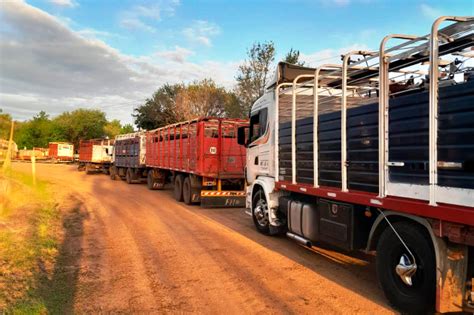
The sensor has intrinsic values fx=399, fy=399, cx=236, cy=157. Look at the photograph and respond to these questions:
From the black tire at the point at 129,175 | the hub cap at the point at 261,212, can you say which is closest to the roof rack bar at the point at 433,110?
the hub cap at the point at 261,212

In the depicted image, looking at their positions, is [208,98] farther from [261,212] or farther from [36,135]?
[36,135]

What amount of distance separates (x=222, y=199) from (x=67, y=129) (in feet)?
218

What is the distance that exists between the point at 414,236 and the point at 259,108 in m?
5.14

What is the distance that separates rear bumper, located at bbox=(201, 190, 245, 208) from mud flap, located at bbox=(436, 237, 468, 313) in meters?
9.31

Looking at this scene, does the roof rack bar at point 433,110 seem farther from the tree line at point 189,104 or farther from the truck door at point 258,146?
the tree line at point 189,104

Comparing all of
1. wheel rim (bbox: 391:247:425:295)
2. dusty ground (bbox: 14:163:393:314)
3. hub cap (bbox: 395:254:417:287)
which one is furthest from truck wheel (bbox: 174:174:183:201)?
hub cap (bbox: 395:254:417:287)

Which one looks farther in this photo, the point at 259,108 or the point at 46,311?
the point at 259,108

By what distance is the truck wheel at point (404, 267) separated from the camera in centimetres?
408

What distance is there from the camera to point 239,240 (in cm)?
814

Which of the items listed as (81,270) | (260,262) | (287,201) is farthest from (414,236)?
(81,270)

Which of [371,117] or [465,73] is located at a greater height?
[465,73]

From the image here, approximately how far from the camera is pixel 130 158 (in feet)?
77.0

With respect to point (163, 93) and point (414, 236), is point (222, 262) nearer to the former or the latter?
point (414, 236)

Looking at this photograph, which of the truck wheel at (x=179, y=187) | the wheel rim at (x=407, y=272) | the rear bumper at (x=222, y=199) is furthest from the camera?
the truck wheel at (x=179, y=187)
